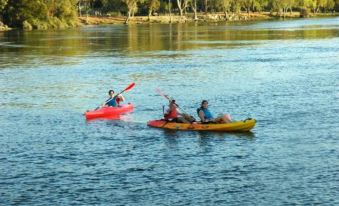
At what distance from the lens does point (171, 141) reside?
34031 mm

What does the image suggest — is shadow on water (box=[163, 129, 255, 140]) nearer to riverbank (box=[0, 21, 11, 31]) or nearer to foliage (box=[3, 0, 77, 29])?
foliage (box=[3, 0, 77, 29])

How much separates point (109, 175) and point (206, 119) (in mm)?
9802

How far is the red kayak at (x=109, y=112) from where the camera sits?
4100 cm

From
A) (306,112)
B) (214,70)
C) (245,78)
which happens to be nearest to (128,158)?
(306,112)

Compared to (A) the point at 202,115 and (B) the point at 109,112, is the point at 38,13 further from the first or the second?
(A) the point at 202,115

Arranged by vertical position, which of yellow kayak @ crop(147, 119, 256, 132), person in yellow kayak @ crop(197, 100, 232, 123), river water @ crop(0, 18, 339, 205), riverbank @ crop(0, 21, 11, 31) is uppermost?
person in yellow kayak @ crop(197, 100, 232, 123)

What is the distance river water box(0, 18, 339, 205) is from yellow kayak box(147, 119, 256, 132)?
0.52 m

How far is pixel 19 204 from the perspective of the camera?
80.5 ft

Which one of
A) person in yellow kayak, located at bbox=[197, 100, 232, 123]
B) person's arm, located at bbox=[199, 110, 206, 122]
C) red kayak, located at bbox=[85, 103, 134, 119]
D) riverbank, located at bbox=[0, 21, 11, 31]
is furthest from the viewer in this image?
riverbank, located at bbox=[0, 21, 11, 31]

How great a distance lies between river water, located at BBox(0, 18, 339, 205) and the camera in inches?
1009

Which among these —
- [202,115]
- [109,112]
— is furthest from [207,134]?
[109,112]

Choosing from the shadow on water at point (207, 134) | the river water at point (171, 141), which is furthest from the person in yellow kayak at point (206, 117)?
the river water at point (171, 141)

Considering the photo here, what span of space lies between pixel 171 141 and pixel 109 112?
29.4 feet

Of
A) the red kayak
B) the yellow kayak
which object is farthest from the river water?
the red kayak
